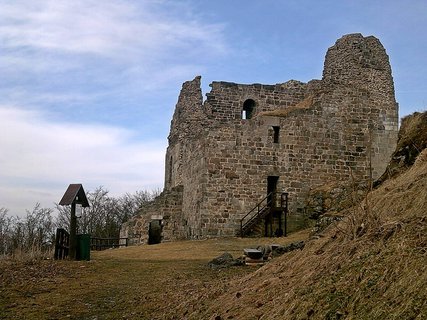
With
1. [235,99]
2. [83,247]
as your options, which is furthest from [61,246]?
[235,99]

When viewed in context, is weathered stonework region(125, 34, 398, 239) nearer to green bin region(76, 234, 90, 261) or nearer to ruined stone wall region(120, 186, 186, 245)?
ruined stone wall region(120, 186, 186, 245)

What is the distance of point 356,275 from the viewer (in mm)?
5707

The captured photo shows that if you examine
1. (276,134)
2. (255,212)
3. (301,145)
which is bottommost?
(255,212)

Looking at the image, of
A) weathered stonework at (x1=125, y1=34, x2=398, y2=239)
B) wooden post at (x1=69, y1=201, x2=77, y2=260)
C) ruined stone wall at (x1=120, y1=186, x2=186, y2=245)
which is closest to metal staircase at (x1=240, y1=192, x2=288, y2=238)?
weathered stonework at (x1=125, y1=34, x2=398, y2=239)

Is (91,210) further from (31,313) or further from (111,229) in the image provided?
(31,313)

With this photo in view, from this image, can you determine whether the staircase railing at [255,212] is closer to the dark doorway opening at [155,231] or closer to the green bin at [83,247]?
the dark doorway opening at [155,231]

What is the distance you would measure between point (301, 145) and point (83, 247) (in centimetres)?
1084

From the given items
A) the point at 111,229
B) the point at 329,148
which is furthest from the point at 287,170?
the point at 111,229

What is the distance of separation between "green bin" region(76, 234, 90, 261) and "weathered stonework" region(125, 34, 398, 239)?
689 centimetres

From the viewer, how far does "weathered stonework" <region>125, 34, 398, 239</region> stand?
901 inches

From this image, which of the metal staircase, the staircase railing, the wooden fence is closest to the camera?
the wooden fence

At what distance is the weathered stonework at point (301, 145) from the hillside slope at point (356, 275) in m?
14.2

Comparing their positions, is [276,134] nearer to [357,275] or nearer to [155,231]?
[155,231]

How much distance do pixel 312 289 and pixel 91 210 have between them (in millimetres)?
47224
